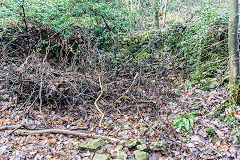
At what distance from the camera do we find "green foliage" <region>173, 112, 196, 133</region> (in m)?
3.61

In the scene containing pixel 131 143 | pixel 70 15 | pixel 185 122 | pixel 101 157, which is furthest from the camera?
pixel 70 15

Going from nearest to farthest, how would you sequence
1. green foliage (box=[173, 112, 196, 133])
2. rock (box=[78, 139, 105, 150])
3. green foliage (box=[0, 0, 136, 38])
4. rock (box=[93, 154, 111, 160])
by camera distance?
rock (box=[93, 154, 111, 160]) → rock (box=[78, 139, 105, 150]) → green foliage (box=[173, 112, 196, 133]) → green foliage (box=[0, 0, 136, 38])

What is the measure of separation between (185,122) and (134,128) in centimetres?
126

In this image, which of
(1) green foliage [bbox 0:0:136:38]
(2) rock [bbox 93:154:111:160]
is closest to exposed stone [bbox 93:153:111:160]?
(2) rock [bbox 93:154:111:160]

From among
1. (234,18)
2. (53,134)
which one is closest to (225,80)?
(234,18)

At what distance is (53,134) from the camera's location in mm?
3791

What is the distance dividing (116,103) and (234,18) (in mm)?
3765

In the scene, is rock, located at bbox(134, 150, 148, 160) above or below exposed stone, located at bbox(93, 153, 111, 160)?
below

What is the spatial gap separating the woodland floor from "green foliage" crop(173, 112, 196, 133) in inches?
4.0

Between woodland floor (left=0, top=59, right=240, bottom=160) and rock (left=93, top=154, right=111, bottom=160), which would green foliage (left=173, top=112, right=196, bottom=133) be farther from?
rock (left=93, top=154, right=111, bottom=160)

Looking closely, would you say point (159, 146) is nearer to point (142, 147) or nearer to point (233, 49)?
point (142, 147)

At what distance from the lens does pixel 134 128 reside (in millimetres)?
4086

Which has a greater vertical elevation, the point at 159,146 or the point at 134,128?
the point at 159,146

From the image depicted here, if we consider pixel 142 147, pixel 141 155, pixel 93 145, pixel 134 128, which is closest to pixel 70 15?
pixel 134 128
